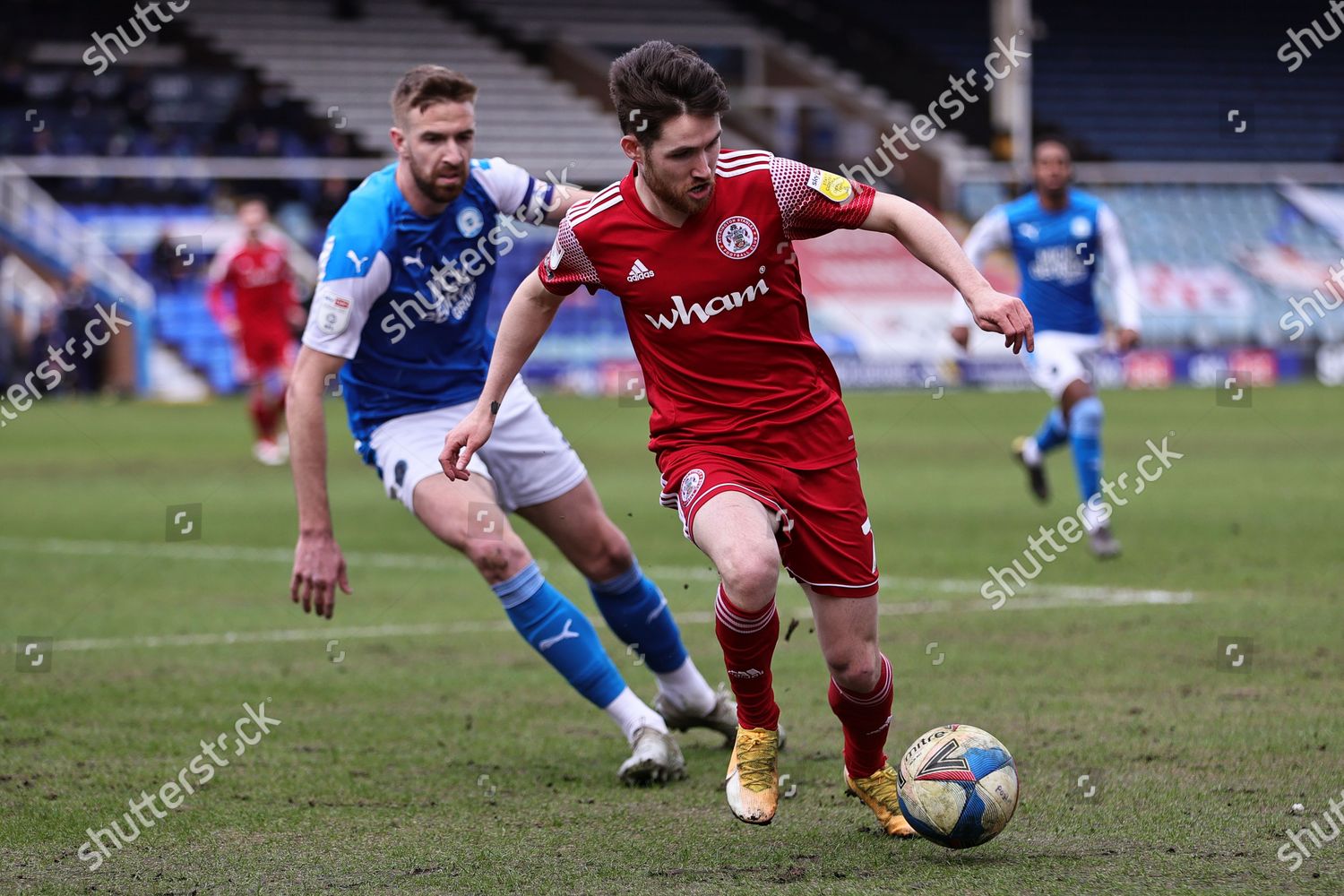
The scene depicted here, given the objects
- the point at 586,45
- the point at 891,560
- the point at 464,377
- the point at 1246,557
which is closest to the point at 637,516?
the point at 891,560

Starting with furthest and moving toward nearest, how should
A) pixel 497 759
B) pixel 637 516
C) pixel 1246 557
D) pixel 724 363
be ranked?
pixel 637 516 < pixel 1246 557 < pixel 497 759 < pixel 724 363

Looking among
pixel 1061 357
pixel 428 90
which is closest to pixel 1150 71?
pixel 1061 357

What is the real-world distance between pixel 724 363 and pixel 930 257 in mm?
633

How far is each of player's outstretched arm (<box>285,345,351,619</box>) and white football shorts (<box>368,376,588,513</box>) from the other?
37 centimetres

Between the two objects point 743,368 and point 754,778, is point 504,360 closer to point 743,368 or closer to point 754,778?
point 743,368

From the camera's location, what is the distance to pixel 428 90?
544 cm

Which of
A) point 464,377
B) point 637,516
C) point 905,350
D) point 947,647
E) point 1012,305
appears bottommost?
point 905,350

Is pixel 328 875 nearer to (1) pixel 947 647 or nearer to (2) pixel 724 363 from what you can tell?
(2) pixel 724 363

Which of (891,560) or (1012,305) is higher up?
(1012,305)

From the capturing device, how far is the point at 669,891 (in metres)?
3.91
